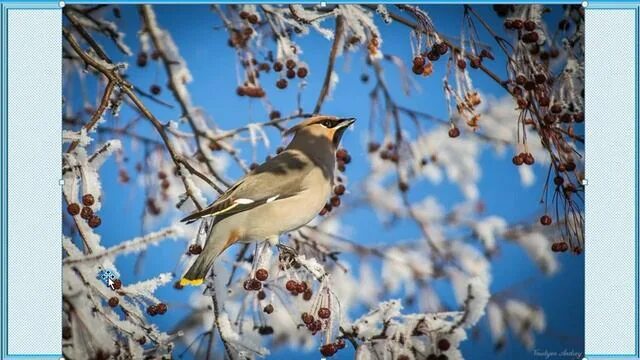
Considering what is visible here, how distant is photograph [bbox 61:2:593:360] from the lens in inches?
108

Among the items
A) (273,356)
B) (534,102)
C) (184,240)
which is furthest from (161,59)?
(534,102)

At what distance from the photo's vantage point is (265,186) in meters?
2.69

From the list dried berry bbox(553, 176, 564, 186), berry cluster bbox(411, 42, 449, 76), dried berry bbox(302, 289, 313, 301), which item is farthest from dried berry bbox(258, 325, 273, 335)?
dried berry bbox(553, 176, 564, 186)

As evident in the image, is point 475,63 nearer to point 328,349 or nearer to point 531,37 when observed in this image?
point 531,37

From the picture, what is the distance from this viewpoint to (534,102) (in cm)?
288

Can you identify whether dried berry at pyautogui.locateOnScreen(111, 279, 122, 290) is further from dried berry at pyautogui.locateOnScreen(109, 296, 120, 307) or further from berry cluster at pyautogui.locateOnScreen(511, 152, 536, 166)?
berry cluster at pyautogui.locateOnScreen(511, 152, 536, 166)

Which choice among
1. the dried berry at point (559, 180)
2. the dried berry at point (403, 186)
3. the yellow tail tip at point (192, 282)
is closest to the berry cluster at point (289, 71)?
the dried berry at point (403, 186)

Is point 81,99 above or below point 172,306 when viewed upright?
above

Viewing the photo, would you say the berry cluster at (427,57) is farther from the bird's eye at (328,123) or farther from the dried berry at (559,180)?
the dried berry at (559,180)

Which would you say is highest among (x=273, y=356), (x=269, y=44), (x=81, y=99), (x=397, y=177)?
(x=269, y=44)

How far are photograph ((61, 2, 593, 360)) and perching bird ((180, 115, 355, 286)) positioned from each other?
0.01 metres

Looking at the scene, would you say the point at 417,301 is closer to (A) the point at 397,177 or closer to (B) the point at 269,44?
(A) the point at 397,177

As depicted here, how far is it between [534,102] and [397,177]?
56cm

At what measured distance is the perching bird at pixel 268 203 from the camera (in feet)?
8.71
